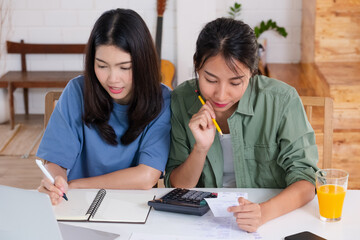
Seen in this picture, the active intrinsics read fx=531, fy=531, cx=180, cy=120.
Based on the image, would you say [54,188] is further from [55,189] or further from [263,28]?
[263,28]

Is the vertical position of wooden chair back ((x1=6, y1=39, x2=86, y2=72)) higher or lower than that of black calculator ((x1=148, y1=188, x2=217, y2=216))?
higher

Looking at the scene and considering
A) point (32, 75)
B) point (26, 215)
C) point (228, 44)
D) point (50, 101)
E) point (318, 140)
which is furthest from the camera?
point (32, 75)

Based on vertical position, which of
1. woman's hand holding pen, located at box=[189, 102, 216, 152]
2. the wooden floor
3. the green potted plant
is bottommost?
the wooden floor

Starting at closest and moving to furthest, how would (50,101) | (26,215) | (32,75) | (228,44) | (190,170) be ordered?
(26,215) → (228,44) → (190,170) → (50,101) → (32,75)

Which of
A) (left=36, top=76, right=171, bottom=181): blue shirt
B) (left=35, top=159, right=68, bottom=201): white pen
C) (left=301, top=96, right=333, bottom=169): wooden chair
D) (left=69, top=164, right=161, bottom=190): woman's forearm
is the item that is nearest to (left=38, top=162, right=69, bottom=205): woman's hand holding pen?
(left=35, top=159, right=68, bottom=201): white pen

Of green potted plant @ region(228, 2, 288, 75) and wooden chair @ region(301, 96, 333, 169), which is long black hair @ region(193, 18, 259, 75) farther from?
green potted plant @ region(228, 2, 288, 75)

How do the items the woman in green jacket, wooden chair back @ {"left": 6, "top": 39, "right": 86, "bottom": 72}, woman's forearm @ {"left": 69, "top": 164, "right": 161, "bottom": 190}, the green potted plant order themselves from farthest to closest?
wooden chair back @ {"left": 6, "top": 39, "right": 86, "bottom": 72} < the green potted plant < woman's forearm @ {"left": 69, "top": 164, "right": 161, "bottom": 190} < the woman in green jacket

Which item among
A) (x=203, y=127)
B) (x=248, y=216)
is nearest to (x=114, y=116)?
(x=203, y=127)

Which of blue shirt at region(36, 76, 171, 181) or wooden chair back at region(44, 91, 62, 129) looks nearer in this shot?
blue shirt at region(36, 76, 171, 181)

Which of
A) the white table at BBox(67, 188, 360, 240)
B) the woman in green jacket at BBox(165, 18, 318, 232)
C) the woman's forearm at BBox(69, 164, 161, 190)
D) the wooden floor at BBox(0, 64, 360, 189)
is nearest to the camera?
the white table at BBox(67, 188, 360, 240)

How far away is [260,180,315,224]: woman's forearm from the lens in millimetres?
1356

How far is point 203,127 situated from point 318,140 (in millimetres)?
1614

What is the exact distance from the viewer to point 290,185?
4.95 ft

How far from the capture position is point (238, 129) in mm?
1649
